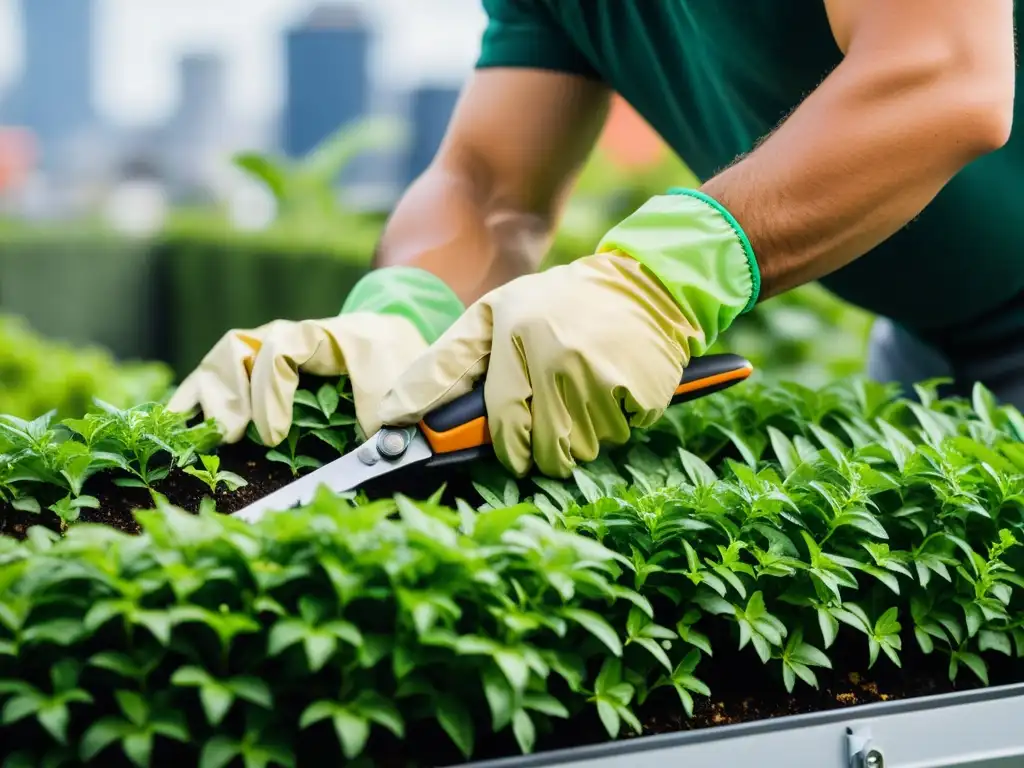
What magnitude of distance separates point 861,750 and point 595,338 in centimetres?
51

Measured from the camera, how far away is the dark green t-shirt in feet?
5.33

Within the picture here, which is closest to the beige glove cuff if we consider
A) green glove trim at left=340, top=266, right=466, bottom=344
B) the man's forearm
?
green glove trim at left=340, top=266, right=466, bottom=344

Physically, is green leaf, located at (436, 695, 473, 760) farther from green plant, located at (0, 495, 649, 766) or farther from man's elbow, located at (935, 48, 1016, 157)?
man's elbow, located at (935, 48, 1016, 157)

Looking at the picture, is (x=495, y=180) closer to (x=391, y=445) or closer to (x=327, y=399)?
(x=327, y=399)

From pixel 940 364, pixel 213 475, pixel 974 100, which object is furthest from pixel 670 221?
pixel 940 364

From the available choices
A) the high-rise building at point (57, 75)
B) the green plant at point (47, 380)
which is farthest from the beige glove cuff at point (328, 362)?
the high-rise building at point (57, 75)

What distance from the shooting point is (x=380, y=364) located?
1476 millimetres

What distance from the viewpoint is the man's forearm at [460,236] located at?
1881 mm

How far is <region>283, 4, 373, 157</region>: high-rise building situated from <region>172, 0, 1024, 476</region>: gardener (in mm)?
48543

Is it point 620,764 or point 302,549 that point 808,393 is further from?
point 302,549

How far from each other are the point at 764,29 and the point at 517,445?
0.76 m

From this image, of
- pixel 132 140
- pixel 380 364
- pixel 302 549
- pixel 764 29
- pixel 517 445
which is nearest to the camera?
pixel 302 549

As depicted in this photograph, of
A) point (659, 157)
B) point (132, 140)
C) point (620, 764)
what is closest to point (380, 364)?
point (620, 764)

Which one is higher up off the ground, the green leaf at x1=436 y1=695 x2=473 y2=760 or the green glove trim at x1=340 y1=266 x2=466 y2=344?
the green glove trim at x1=340 y1=266 x2=466 y2=344
